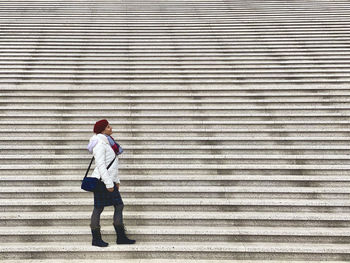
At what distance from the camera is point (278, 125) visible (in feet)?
16.3

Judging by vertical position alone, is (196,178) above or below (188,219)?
above

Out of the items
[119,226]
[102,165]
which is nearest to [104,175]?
[102,165]

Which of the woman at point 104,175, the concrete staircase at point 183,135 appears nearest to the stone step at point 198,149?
the concrete staircase at point 183,135

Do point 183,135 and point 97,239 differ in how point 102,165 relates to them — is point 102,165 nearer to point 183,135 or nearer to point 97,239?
point 97,239

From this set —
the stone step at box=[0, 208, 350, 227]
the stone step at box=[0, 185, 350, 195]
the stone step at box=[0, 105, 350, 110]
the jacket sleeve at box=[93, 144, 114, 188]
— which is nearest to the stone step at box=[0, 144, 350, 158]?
the stone step at box=[0, 185, 350, 195]

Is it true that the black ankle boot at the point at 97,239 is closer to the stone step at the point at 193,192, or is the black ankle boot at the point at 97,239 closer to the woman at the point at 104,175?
the woman at the point at 104,175

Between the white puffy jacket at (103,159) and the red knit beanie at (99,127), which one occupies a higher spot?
the red knit beanie at (99,127)

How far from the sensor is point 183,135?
4.83 metres

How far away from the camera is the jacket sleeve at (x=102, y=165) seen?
3057 mm

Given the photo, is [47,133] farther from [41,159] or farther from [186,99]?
[186,99]

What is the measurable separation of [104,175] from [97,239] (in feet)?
2.81

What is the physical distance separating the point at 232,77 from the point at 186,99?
127 centimetres

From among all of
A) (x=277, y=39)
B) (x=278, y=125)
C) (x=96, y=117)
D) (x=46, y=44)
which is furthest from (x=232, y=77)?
(x=46, y=44)

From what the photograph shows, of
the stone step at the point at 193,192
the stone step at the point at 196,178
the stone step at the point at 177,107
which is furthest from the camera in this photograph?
the stone step at the point at 177,107
